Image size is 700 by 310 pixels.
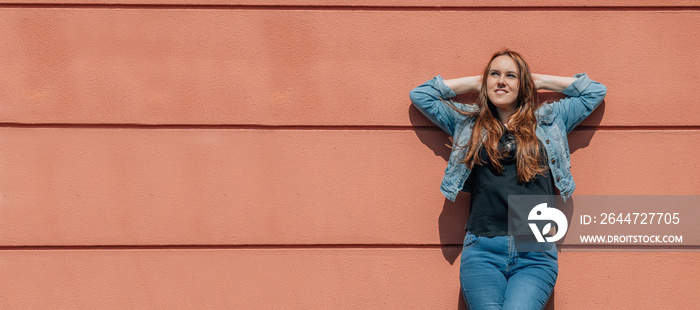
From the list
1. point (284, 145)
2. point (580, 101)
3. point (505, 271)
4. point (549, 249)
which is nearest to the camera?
point (505, 271)

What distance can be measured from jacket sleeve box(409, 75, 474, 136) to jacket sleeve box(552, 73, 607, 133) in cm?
49

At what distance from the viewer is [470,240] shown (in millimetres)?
3055

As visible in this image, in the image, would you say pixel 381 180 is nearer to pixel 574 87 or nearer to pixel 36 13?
pixel 574 87

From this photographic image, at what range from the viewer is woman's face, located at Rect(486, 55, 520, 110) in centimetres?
308

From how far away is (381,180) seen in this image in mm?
3383

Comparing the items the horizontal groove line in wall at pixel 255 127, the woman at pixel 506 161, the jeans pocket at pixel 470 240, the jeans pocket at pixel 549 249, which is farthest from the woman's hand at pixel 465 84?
the jeans pocket at pixel 549 249

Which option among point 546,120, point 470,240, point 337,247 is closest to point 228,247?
point 337,247

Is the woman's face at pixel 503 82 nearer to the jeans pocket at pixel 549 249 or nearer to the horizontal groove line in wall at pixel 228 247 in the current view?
the jeans pocket at pixel 549 249

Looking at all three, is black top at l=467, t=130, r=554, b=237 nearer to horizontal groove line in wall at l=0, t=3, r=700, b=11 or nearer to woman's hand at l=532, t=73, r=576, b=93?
woman's hand at l=532, t=73, r=576, b=93

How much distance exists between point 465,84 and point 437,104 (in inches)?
6.9

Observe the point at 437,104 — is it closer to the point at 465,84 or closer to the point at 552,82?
the point at 465,84

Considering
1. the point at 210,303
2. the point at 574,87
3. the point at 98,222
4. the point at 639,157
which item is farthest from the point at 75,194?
the point at 639,157

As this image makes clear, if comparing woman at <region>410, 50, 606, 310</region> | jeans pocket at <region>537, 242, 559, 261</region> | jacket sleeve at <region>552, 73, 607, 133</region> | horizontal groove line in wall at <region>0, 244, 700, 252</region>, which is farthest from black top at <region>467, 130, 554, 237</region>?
horizontal groove line in wall at <region>0, 244, 700, 252</region>

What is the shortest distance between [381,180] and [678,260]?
1598 millimetres
